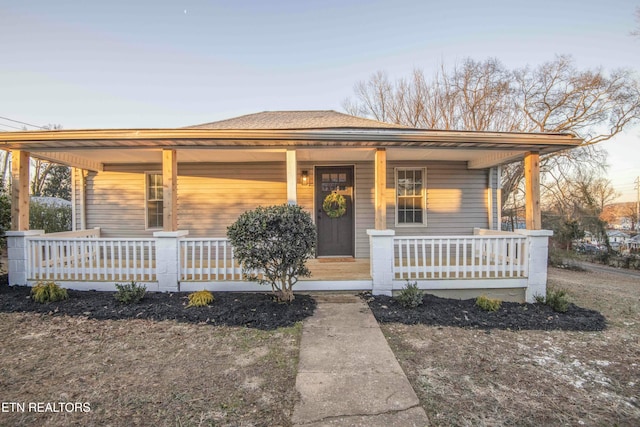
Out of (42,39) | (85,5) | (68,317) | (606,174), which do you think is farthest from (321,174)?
(606,174)

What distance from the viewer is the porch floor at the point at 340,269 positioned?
4.86m

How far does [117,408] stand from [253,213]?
8.07 feet

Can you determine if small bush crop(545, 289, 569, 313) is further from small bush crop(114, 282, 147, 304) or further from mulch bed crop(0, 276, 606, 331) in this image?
small bush crop(114, 282, 147, 304)

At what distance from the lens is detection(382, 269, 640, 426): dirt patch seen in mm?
2086

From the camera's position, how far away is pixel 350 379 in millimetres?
2459

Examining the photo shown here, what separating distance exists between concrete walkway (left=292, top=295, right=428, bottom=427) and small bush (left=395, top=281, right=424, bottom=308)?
2.26ft

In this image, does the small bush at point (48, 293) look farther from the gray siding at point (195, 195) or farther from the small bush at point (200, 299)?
the gray siding at point (195, 195)

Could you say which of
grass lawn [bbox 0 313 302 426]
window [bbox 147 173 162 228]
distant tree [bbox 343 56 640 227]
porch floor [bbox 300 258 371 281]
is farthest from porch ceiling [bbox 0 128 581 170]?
distant tree [bbox 343 56 640 227]

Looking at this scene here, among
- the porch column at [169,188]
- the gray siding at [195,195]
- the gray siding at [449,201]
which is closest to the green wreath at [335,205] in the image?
the gray siding at [195,195]

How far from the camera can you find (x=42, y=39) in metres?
8.41

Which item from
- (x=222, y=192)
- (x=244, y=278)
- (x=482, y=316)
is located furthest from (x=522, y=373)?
(x=222, y=192)

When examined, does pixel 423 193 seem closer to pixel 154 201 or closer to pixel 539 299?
pixel 539 299

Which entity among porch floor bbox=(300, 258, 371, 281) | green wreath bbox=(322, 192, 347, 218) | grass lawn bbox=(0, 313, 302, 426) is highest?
green wreath bbox=(322, 192, 347, 218)

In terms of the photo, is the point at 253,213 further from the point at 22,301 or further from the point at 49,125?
the point at 49,125
